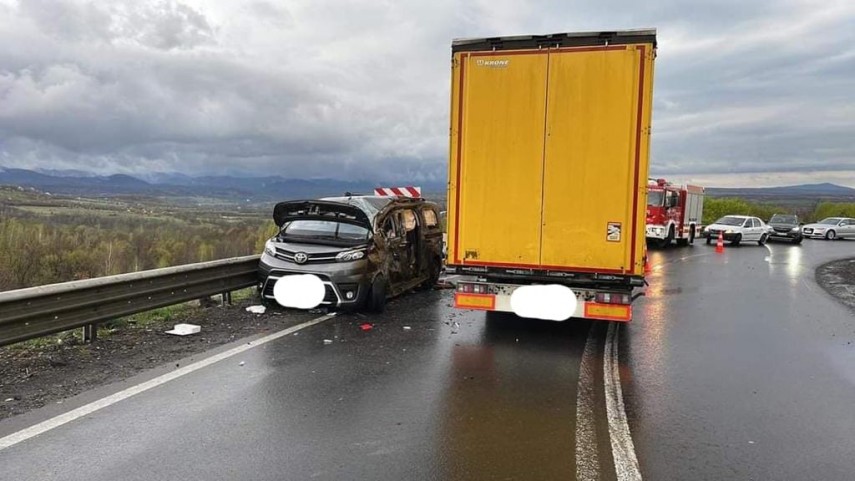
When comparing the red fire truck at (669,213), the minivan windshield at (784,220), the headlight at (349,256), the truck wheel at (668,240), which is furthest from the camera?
the minivan windshield at (784,220)

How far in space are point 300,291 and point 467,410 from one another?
4.20 metres

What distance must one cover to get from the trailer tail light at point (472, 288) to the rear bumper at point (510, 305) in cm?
2

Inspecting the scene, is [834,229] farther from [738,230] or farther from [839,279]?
[839,279]

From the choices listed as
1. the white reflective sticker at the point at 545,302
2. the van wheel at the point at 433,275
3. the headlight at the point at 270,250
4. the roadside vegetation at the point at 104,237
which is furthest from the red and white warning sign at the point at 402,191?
the white reflective sticker at the point at 545,302

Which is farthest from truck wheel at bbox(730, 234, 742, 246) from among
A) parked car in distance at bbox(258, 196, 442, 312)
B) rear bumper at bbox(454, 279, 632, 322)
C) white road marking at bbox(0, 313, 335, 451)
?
white road marking at bbox(0, 313, 335, 451)

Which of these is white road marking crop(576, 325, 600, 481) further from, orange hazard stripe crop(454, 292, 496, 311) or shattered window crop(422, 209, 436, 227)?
shattered window crop(422, 209, 436, 227)

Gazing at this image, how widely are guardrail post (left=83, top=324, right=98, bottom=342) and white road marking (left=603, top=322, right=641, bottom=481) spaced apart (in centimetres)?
544

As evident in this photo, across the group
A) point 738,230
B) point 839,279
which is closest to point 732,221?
point 738,230

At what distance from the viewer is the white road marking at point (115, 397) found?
418 cm

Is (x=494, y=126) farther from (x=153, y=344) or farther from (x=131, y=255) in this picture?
(x=131, y=255)

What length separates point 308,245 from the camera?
355 inches

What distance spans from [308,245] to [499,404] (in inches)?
187

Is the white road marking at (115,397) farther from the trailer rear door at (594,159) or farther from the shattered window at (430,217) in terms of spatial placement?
→ the shattered window at (430,217)

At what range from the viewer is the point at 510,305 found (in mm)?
7418
